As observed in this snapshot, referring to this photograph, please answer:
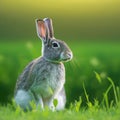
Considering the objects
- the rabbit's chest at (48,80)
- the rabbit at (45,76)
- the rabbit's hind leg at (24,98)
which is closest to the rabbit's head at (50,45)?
the rabbit at (45,76)

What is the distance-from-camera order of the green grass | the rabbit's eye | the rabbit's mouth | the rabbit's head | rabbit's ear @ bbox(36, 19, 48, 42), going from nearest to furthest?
1. the green grass
2. the rabbit's mouth
3. the rabbit's head
4. the rabbit's eye
5. rabbit's ear @ bbox(36, 19, 48, 42)

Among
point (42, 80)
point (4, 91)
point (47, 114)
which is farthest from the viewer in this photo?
point (4, 91)

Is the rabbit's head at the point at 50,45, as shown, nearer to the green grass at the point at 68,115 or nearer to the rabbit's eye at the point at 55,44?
the rabbit's eye at the point at 55,44

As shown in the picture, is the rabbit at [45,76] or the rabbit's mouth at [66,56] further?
the rabbit at [45,76]

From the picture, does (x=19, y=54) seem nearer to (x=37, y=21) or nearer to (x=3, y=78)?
(x=3, y=78)

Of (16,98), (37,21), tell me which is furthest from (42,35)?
(16,98)

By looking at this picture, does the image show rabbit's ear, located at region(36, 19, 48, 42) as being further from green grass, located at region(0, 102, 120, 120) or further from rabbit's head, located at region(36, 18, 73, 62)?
green grass, located at region(0, 102, 120, 120)

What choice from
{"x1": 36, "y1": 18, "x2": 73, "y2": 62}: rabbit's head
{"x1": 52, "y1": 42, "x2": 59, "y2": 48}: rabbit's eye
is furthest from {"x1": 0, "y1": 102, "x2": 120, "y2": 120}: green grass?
{"x1": 52, "y1": 42, "x2": 59, "y2": 48}: rabbit's eye
